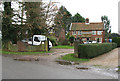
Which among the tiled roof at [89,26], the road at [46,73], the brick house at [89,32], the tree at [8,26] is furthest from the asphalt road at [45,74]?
the tiled roof at [89,26]

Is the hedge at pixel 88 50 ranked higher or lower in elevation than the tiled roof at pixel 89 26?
lower

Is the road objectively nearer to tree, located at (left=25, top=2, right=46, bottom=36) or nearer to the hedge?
the hedge

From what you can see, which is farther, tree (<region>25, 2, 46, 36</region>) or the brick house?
the brick house

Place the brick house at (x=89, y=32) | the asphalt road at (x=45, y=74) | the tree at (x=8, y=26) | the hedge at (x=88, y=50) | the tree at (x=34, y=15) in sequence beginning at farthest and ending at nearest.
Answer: the brick house at (x=89, y=32), the tree at (x=34, y=15), the tree at (x=8, y=26), the hedge at (x=88, y=50), the asphalt road at (x=45, y=74)

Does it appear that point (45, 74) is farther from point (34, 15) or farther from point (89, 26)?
point (89, 26)

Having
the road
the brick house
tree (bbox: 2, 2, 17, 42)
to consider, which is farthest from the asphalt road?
the brick house

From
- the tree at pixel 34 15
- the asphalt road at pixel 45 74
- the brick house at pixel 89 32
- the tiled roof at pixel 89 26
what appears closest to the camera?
the asphalt road at pixel 45 74

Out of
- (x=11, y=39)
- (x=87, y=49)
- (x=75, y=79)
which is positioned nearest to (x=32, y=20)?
(x=11, y=39)

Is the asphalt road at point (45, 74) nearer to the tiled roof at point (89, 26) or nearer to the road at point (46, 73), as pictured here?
the road at point (46, 73)

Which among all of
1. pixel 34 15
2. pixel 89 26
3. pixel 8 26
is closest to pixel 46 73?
pixel 34 15

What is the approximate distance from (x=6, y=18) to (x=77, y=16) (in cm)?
6914

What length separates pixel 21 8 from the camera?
74.5 feet

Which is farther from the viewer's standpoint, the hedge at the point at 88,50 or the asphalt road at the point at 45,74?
the hedge at the point at 88,50

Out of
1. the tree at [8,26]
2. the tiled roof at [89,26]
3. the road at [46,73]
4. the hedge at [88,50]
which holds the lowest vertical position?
the road at [46,73]
